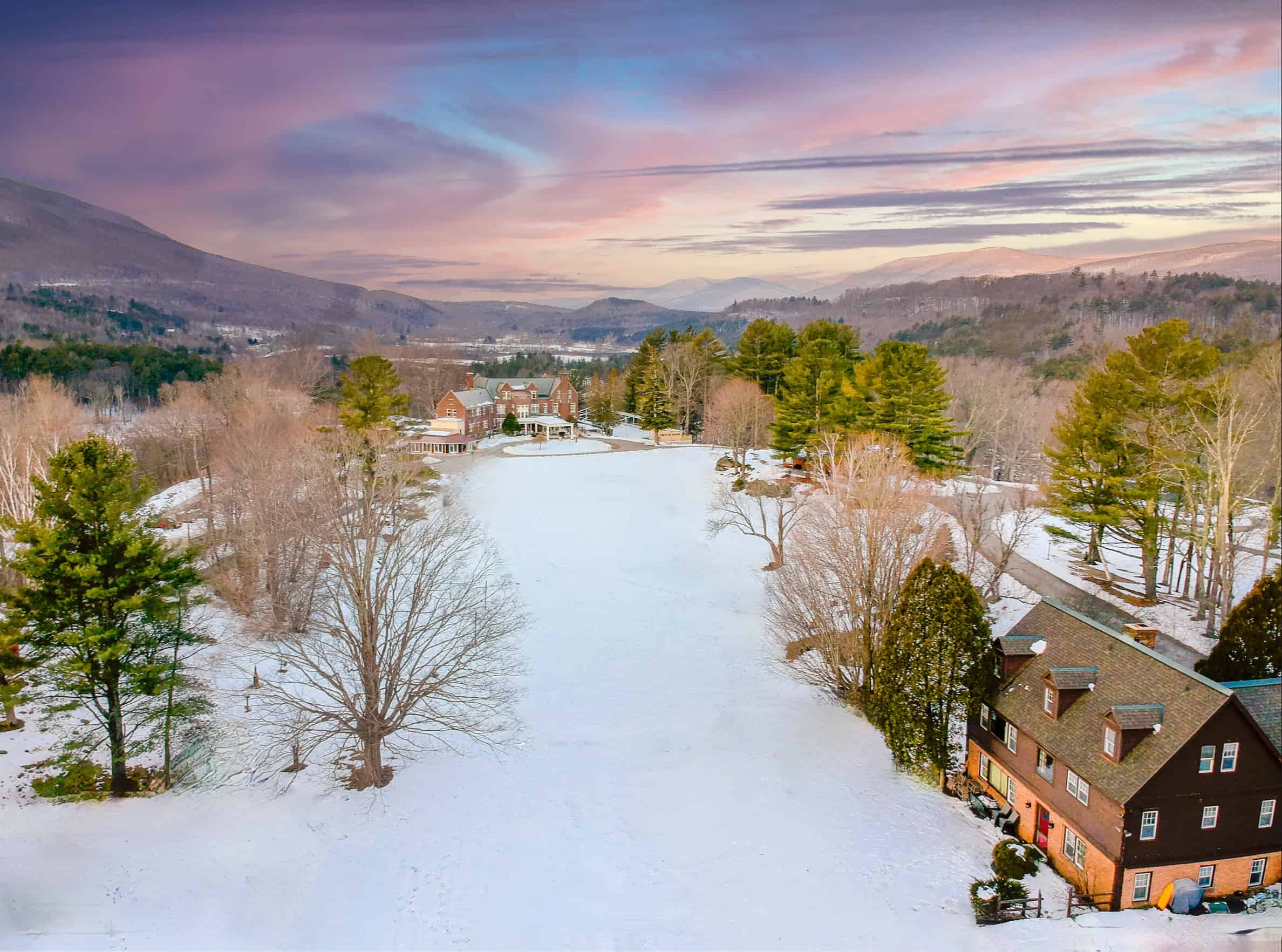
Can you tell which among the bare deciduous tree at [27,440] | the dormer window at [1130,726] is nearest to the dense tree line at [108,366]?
the bare deciduous tree at [27,440]

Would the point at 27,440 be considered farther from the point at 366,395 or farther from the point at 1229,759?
the point at 1229,759

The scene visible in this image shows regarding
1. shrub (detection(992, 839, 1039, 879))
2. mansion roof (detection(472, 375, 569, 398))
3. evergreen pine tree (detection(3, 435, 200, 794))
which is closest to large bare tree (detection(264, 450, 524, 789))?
evergreen pine tree (detection(3, 435, 200, 794))

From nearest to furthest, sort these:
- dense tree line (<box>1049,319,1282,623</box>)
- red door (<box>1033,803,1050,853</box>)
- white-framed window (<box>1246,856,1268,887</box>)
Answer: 1. white-framed window (<box>1246,856,1268,887</box>)
2. red door (<box>1033,803,1050,853</box>)
3. dense tree line (<box>1049,319,1282,623</box>)

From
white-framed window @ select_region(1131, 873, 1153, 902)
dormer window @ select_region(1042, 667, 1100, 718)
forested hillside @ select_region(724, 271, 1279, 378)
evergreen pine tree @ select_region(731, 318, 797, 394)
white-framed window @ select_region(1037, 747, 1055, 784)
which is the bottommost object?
white-framed window @ select_region(1131, 873, 1153, 902)

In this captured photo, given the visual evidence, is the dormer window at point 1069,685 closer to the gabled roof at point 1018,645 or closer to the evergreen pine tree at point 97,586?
the gabled roof at point 1018,645

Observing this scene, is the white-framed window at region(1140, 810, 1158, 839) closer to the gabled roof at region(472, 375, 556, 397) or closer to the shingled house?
the shingled house

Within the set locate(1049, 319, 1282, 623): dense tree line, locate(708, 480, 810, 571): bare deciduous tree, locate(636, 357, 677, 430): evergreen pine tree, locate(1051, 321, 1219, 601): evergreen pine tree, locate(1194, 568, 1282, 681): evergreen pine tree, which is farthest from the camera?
locate(636, 357, 677, 430): evergreen pine tree

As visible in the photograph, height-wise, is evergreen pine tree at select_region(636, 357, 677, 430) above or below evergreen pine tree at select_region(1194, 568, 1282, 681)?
above

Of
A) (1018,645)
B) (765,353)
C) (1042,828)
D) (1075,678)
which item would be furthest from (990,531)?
(765,353)

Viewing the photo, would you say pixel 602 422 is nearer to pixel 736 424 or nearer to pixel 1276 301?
pixel 736 424

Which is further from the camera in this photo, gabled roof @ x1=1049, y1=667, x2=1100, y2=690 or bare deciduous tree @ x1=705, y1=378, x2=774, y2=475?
bare deciduous tree @ x1=705, y1=378, x2=774, y2=475
